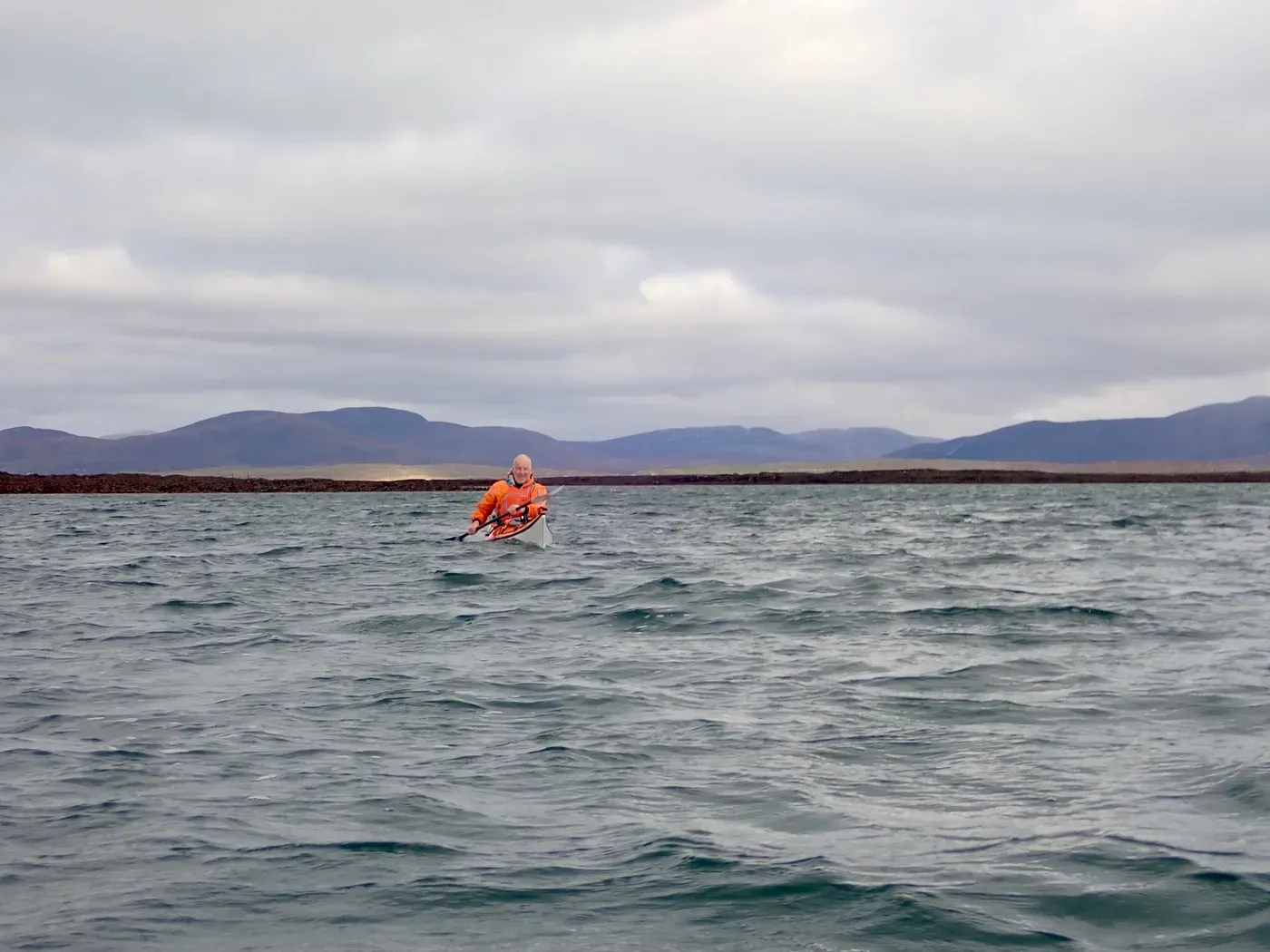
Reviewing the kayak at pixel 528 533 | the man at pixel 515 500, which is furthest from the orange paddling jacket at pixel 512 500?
the kayak at pixel 528 533

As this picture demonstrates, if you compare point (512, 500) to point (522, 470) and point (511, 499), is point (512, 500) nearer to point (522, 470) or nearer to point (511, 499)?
point (511, 499)

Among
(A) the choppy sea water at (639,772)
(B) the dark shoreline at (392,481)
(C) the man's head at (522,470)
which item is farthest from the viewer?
(B) the dark shoreline at (392,481)

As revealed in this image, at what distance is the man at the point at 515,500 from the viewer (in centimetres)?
3400

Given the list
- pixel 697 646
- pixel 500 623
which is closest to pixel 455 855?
pixel 697 646

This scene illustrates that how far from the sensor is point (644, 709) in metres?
11.4

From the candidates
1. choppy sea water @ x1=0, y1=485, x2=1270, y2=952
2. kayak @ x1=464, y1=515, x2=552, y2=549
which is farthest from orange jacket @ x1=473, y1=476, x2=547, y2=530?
choppy sea water @ x1=0, y1=485, x2=1270, y2=952

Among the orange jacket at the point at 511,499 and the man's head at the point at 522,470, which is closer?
the man's head at the point at 522,470

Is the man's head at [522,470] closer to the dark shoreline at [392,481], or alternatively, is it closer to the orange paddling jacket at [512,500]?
the orange paddling jacket at [512,500]

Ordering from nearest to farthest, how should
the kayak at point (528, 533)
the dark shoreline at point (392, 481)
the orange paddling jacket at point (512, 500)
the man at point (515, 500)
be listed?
the kayak at point (528, 533) → the man at point (515, 500) → the orange paddling jacket at point (512, 500) → the dark shoreline at point (392, 481)

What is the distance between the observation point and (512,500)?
34625 millimetres

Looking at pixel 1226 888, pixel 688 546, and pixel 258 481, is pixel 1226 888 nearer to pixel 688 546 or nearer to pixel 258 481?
pixel 688 546

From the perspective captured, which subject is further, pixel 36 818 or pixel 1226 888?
pixel 36 818

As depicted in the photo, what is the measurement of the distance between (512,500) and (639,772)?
85.1 ft

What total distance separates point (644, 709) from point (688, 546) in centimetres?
2536
